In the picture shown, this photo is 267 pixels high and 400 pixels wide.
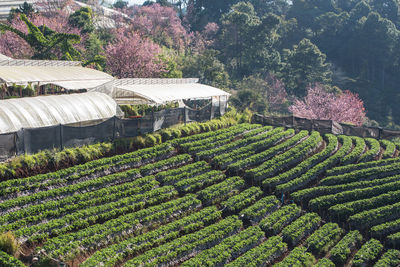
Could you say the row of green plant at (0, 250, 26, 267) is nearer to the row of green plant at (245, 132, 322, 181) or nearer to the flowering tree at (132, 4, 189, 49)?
the row of green plant at (245, 132, 322, 181)

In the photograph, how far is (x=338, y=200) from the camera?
22000mm

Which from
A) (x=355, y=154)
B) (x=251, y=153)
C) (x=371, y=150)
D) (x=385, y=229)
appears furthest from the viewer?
(x=371, y=150)

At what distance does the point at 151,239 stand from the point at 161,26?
73172 mm

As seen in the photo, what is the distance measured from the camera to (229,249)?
1678cm

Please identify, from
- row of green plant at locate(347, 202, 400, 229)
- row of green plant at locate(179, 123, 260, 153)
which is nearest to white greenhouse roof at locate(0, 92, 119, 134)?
row of green plant at locate(179, 123, 260, 153)

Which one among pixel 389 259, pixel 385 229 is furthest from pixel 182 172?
pixel 389 259

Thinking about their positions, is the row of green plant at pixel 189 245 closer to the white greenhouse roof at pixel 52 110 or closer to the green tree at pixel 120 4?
the white greenhouse roof at pixel 52 110

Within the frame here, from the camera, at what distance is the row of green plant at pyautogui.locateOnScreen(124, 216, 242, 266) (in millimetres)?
15180

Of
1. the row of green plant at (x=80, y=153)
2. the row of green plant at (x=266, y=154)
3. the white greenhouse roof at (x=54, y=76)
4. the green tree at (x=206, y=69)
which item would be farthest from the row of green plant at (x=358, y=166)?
the green tree at (x=206, y=69)

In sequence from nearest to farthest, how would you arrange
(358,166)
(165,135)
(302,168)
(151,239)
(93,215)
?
(151,239) → (93,215) → (302,168) → (358,166) → (165,135)

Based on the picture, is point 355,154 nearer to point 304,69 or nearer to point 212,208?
point 212,208

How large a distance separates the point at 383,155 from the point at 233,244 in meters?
16.3

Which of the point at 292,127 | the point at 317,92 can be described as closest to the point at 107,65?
the point at 292,127

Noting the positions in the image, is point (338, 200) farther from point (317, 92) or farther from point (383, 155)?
point (317, 92)
